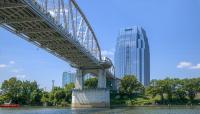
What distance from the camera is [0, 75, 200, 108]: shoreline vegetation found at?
425 feet

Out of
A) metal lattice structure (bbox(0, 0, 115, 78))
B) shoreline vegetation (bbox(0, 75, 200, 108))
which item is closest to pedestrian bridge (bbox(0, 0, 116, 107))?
metal lattice structure (bbox(0, 0, 115, 78))

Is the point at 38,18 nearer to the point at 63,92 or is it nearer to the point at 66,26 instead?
the point at 66,26

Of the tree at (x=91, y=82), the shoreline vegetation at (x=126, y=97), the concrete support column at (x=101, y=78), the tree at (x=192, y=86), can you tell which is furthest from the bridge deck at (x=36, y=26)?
the tree at (x=91, y=82)

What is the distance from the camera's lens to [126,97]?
14450cm

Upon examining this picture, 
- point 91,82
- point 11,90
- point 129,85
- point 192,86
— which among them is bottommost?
point 11,90

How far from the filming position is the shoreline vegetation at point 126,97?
425 ft

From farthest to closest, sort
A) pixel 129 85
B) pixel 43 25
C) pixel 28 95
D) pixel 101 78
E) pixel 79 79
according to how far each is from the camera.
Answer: pixel 129 85
pixel 28 95
pixel 79 79
pixel 101 78
pixel 43 25

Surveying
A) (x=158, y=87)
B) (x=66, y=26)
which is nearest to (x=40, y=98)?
(x=158, y=87)

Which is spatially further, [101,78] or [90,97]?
[101,78]

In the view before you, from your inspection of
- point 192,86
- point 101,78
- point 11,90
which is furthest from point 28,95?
point 192,86

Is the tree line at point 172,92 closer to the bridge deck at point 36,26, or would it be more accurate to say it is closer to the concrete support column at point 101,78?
the concrete support column at point 101,78

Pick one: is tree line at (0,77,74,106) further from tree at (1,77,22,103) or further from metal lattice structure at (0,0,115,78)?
metal lattice structure at (0,0,115,78)

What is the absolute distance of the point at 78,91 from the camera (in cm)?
11431

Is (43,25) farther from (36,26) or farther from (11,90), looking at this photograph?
(11,90)
